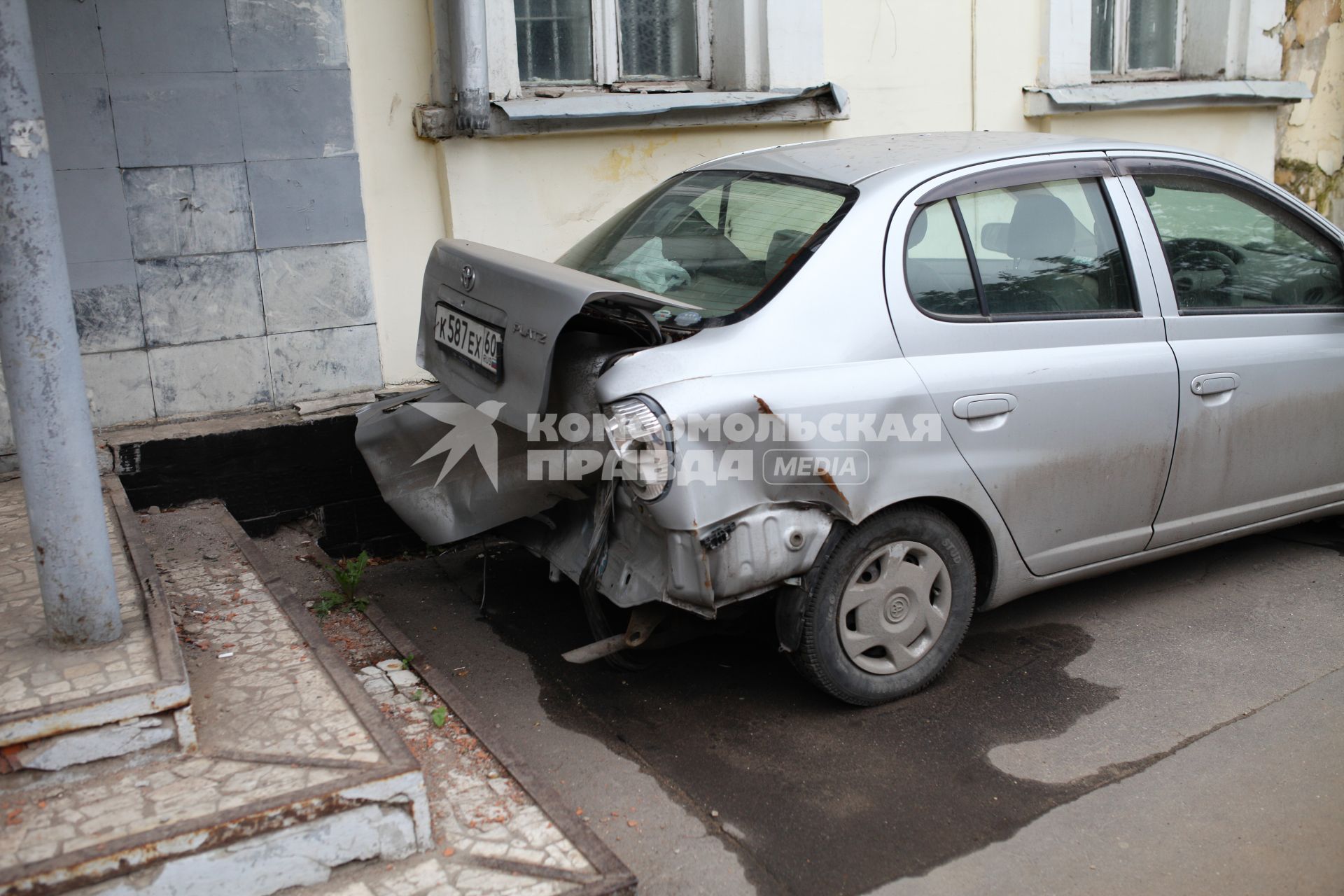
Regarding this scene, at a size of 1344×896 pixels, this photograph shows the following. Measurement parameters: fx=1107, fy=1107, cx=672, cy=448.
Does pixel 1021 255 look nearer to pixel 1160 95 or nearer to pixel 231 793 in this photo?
pixel 231 793

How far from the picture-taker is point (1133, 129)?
7.59 meters

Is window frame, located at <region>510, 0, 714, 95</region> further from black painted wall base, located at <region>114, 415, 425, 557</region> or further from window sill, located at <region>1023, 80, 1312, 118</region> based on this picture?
window sill, located at <region>1023, 80, 1312, 118</region>

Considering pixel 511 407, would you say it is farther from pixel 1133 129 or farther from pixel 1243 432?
pixel 1133 129

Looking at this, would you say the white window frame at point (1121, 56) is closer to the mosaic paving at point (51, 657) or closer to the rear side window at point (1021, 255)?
the rear side window at point (1021, 255)

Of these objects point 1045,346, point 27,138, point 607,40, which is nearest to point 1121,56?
point 607,40

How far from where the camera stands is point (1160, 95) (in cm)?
738

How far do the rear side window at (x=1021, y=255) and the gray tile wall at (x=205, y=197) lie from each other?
3.03 m

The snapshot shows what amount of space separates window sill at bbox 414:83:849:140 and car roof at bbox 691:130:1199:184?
1.67 m

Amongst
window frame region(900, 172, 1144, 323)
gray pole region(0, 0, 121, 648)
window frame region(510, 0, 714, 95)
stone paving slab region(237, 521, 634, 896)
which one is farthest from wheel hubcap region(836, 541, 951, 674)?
window frame region(510, 0, 714, 95)

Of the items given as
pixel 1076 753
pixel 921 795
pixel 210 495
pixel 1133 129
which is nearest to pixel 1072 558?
pixel 1076 753

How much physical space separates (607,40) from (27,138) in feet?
12.5

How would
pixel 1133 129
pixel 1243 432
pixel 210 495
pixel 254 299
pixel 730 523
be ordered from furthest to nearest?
pixel 1133 129
pixel 254 299
pixel 210 495
pixel 1243 432
pixel 730 523

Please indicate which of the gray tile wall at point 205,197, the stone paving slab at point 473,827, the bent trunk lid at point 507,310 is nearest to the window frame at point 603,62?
the gray tile wall at point 205,197

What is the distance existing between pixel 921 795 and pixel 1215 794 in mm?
781
